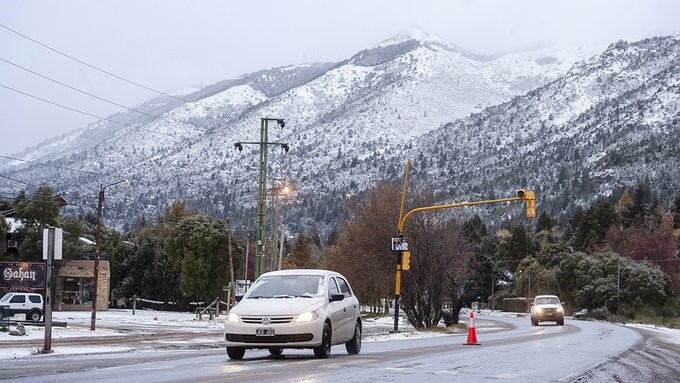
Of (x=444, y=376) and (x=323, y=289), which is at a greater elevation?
(x=323, y=289)

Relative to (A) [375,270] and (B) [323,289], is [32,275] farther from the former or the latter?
(B) [323,289]

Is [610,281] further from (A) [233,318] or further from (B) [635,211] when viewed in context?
(A) [233,318]

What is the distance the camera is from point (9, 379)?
12.6 m

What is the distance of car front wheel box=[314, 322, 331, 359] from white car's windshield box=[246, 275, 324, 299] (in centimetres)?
65

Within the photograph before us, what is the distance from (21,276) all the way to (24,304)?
214 inches

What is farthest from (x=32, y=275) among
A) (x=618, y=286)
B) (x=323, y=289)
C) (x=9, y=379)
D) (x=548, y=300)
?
(x=618, y=286)

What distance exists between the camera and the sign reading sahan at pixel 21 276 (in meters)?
59.9

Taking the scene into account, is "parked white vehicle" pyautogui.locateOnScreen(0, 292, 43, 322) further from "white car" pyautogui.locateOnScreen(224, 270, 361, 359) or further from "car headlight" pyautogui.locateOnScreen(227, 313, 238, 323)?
"car headlight" pyautogui.locateOnScreen(227, 313, 238, 323)

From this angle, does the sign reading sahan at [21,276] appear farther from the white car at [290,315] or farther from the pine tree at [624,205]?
the pine tree at [624,205]

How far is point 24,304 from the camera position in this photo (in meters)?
55.0

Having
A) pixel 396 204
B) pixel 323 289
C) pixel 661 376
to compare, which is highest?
pixel 396 204

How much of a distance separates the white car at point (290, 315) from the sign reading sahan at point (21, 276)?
44370 millimetres

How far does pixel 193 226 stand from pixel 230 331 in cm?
6820

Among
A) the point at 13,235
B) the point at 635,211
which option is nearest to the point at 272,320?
the point at 13,235
